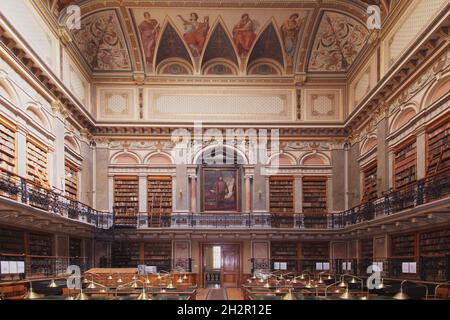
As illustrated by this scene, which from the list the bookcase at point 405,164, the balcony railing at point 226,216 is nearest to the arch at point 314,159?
the balcony railing at point 226,216

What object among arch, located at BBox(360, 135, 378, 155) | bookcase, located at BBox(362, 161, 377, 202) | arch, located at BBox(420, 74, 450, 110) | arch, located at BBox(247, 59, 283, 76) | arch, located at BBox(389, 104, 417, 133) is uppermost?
arch, located at BBox(247, 59, 283, 76)

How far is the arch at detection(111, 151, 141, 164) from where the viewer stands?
64.9ft

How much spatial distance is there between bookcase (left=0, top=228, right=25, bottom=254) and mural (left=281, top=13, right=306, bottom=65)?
37.5 feet

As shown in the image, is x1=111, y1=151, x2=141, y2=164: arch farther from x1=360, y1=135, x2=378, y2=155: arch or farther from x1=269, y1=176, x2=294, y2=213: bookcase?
x1=360, y1=135, x2=378, y2=155: arch

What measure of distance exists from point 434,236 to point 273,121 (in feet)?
30.0

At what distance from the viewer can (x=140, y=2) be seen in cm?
1755

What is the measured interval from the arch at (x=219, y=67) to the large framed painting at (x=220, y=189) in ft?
12.4

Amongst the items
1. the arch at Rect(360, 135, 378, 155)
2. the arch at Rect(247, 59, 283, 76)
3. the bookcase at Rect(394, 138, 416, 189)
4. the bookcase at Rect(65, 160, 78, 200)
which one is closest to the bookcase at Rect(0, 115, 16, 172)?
the bookcase at Rect(65, 160, 78, 200)

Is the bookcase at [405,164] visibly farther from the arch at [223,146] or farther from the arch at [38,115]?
the arch at [38,115]

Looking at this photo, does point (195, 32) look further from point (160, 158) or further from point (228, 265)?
point (228, 265)

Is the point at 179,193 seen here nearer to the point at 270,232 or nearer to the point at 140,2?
the point at 270,232

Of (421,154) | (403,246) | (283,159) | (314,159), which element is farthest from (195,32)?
(403,246)

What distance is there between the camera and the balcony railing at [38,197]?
1095 cm
